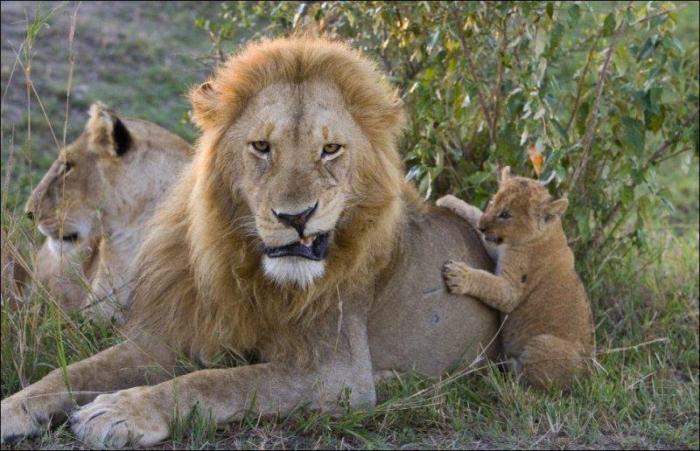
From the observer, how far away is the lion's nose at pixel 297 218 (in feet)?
10.8

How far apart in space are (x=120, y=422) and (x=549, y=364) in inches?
73.5

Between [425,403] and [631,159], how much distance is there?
1814mm

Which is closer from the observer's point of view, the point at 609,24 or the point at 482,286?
the point at 482,286

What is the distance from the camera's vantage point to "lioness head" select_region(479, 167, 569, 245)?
457 cm

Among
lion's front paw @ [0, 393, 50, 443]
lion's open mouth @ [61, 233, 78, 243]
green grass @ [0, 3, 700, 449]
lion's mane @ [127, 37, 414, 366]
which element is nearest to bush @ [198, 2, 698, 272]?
green grass @ [0, 3, 700, 449]

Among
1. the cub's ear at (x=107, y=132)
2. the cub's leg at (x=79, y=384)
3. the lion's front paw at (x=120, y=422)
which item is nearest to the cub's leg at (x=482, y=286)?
the cub's leg at (x=79, y=384)

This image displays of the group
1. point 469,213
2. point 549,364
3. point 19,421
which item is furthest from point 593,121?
point 19,421

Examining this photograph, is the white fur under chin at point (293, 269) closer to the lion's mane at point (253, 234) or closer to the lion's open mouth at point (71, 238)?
the lion's mane at point (253, 234)

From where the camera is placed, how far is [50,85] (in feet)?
26.2

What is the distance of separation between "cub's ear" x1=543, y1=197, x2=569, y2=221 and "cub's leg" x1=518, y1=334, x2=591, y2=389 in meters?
0.56

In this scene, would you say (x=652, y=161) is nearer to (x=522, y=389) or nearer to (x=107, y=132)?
(x=522, y=389)

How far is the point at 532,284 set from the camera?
15.1 feet

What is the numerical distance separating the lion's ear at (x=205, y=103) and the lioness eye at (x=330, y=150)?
1.52ft

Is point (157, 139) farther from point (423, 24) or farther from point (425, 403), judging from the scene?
point (425, 403)
